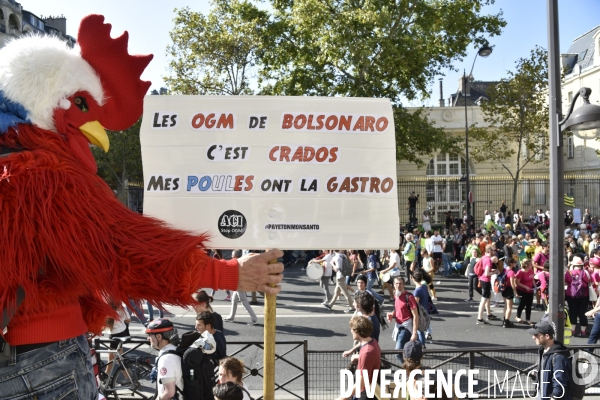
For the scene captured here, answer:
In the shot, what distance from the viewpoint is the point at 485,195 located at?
121 feet

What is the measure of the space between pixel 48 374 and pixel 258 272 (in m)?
0.90

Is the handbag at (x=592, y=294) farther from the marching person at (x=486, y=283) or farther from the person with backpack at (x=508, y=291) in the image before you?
the marching person at (x=486, y=283)

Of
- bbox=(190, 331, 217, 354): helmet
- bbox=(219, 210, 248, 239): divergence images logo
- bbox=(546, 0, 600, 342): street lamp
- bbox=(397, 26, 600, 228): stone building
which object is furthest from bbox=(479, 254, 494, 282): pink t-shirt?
bbox=(397, 26, 600, 228): stone building

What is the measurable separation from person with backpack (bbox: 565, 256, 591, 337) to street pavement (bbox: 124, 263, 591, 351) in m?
0.48

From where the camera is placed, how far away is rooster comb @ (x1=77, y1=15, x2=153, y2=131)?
2.63 metres

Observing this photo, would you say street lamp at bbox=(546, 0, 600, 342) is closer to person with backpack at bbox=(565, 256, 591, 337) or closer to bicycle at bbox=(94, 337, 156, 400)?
bicycle at bbox=(94, 337, 156, 400)

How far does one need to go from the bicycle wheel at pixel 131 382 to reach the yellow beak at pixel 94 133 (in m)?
5.73

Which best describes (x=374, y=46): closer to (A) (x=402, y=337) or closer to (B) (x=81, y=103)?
(A) (x=402, y=337)

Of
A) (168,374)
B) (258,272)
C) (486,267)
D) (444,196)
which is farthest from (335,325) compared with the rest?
(444,196)

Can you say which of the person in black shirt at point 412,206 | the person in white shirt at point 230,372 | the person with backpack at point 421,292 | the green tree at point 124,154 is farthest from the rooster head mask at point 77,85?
the person in black shirt at point 412,206

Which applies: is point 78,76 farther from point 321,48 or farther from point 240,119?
point 321,48

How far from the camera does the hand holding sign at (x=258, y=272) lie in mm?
2443

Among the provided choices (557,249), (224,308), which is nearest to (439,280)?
(224,308)

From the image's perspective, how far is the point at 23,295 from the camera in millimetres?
2164
